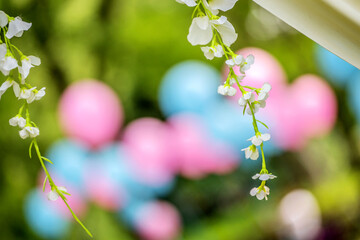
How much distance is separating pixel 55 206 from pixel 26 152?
0.12 meters

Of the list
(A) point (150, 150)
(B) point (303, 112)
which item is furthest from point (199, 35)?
(B) point (303, 112)

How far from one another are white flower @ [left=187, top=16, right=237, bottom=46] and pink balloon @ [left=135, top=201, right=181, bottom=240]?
0.69 metres

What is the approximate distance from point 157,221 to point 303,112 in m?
0.37

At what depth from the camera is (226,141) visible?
904 millimetres

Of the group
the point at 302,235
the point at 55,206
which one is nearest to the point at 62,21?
the point at 55,206

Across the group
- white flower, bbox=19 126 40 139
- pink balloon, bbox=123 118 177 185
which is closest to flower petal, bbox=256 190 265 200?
white flower, bbox=19 126 40 139

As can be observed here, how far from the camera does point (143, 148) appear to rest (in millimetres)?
878

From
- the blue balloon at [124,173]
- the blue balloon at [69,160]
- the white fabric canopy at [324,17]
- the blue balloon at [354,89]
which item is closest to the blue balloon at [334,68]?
the blue balloon at [354,89]

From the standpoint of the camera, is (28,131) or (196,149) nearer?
(28,131)

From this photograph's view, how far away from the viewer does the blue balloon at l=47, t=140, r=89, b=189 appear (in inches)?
34.5

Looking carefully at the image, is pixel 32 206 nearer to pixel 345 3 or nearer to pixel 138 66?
pixel 138 66

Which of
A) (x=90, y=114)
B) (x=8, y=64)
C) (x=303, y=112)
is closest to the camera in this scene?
(x=8, y=64)

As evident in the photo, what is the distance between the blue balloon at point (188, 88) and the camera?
89 cm

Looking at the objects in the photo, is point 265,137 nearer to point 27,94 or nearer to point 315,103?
point 27,94
